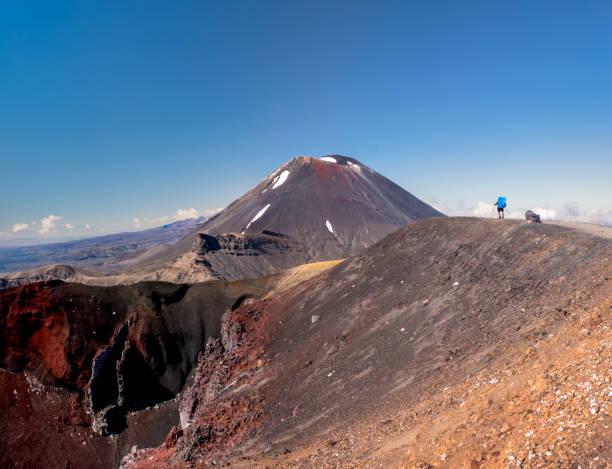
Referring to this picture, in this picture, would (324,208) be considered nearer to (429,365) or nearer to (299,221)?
(299,221)

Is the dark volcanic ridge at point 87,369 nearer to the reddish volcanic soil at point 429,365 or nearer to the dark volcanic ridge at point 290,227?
the reddish volcanic soil at point 429,365

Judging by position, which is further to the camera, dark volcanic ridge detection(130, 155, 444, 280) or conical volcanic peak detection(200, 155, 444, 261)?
→ conical volcanic peak detection(200, 155, 444, 261)

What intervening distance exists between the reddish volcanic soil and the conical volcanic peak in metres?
54.1

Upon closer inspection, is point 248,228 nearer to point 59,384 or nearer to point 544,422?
point 59,384

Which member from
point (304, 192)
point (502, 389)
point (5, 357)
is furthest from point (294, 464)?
point (304, 192)

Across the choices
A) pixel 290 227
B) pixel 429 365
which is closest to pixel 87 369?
pixel 429 365

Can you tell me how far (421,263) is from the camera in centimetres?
1853

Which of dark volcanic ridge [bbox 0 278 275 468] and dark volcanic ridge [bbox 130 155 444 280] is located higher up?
dark volcanic ridge [bbox 130 155 444 280]

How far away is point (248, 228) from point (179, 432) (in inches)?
2910

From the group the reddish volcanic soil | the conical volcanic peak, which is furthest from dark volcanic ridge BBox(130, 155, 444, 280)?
the reddish volcanic soil

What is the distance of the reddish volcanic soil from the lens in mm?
5734

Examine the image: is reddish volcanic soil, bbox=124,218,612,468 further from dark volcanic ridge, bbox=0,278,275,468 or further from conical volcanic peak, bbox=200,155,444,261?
conical volcanic peak, bbox=200,155,444,261

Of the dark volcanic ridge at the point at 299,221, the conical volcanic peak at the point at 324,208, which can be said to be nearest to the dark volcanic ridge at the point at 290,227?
the dark volcanic ridge at the point at 299,221

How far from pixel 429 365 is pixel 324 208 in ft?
275
